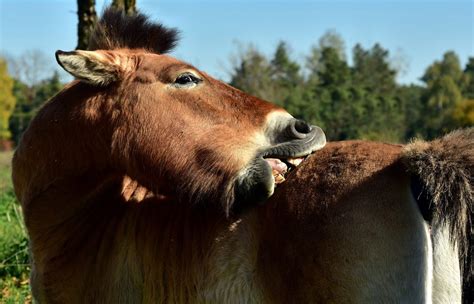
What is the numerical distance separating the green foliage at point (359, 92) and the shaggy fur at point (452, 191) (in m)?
37.7

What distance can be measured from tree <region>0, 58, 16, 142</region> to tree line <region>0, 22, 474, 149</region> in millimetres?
106

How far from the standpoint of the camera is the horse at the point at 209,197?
291cm

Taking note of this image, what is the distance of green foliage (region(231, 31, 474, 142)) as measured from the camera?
51.7m

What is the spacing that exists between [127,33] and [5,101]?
2591 inches

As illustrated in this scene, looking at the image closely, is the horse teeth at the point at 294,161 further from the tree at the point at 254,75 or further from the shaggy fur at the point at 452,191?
the tree at the point at 254,75

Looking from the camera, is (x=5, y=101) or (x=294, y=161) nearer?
(x=294, y=161)

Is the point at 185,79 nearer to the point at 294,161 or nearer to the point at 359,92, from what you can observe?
the point at 294,161

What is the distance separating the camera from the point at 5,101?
64938mm

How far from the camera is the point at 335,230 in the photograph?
9.98ft

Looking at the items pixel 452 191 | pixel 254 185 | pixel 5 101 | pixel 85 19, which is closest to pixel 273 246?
pixel 254 185

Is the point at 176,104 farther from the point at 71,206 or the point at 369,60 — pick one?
the point at 369,60

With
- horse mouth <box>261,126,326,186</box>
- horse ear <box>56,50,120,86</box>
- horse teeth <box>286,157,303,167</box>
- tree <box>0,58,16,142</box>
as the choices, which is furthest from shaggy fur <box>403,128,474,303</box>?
tree <box>0,58,16,142</box>

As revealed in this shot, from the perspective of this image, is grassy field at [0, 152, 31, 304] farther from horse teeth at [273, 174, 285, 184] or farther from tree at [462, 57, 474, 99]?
tree at [462, 57, 474, 99]

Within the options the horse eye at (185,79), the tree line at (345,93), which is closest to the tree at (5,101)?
the tree line at (345,93)
